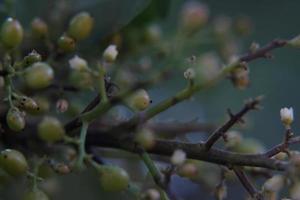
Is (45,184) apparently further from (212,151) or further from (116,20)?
(212,151)

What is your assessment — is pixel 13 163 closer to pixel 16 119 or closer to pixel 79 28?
pixel 16 119

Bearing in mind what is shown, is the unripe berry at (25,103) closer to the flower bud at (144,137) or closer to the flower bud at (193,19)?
the flower bud at (144,137)

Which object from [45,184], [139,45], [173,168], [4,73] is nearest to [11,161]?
[4,73]

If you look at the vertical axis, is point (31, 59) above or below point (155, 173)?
above

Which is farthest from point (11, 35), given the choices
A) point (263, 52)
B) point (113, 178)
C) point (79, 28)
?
point (263, 52)

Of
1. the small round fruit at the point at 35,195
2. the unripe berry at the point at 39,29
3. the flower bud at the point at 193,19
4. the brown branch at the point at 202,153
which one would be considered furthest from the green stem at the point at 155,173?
the flower bud at the point at 193,19
